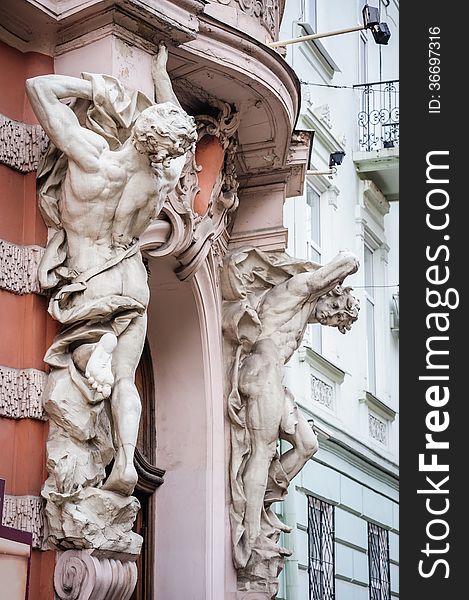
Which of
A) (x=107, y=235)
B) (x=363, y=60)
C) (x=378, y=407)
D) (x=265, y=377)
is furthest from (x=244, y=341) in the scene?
(x=363, y=60)

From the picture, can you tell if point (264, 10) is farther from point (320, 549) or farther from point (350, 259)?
point (320, 549)

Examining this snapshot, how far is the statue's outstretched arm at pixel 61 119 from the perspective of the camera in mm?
7840

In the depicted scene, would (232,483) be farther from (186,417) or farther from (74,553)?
(74,553)

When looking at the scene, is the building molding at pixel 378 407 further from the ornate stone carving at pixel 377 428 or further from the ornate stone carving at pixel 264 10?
the ornate stone carving at pixel 264 10

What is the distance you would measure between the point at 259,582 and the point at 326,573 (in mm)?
5597

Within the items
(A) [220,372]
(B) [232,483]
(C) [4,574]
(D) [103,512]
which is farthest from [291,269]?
(C) [4,574]

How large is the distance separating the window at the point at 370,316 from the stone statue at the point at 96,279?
10.3 meters

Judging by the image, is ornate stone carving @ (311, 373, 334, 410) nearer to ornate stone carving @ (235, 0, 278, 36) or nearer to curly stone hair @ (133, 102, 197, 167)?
ornate stone carving @ (235, 0, 278, 36)

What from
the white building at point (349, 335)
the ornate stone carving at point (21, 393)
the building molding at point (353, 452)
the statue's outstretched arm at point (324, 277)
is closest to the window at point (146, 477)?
the statue's outstretched arm at point (324, 277)

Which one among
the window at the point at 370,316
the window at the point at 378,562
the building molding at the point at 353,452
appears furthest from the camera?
the window at the point at 370,316

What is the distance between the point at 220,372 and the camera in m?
9.94

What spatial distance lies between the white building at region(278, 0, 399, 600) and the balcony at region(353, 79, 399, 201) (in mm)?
17

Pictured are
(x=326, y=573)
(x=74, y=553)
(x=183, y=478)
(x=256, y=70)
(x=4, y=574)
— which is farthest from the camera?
(x=326, y=573)

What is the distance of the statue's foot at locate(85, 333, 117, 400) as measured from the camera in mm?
7652
